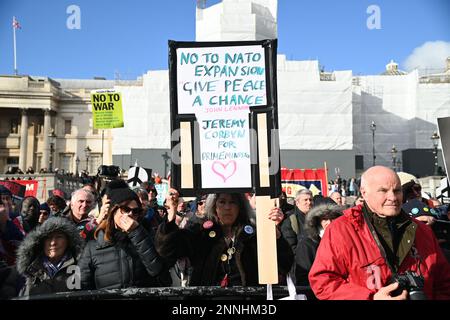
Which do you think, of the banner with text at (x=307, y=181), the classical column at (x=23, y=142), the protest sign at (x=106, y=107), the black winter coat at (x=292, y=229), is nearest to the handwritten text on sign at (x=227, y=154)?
the black winter coat at (x=292, y=229)

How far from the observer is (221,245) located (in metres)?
3.31

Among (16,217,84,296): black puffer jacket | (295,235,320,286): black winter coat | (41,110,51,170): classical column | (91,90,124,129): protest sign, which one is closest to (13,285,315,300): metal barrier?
(16,217,84,296): black puffer jacket

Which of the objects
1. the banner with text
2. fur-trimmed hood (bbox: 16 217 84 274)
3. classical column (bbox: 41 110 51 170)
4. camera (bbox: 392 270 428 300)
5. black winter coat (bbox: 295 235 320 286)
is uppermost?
classical column (bbox: 41 110 51 170)

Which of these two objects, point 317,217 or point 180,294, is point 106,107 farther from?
point 180,294

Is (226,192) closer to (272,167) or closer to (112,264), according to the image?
(272,167)

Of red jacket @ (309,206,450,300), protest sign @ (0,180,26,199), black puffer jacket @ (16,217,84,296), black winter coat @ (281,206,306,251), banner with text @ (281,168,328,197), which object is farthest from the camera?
banner with text @ (281,168,328,197)

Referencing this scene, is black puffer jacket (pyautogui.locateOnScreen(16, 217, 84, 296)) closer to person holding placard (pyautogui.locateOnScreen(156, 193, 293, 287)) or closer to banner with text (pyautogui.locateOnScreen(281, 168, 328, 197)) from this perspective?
person holding placard (pyautogui.locateOnScreen(156, 193, 293, 287))

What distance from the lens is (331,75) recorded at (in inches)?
1485

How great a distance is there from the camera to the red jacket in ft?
7.66

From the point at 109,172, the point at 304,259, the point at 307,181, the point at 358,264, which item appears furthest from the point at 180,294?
the point at 307,181

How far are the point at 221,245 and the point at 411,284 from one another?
4.65 ft

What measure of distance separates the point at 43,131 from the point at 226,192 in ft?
189

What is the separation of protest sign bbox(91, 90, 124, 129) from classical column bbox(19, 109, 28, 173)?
155ft
